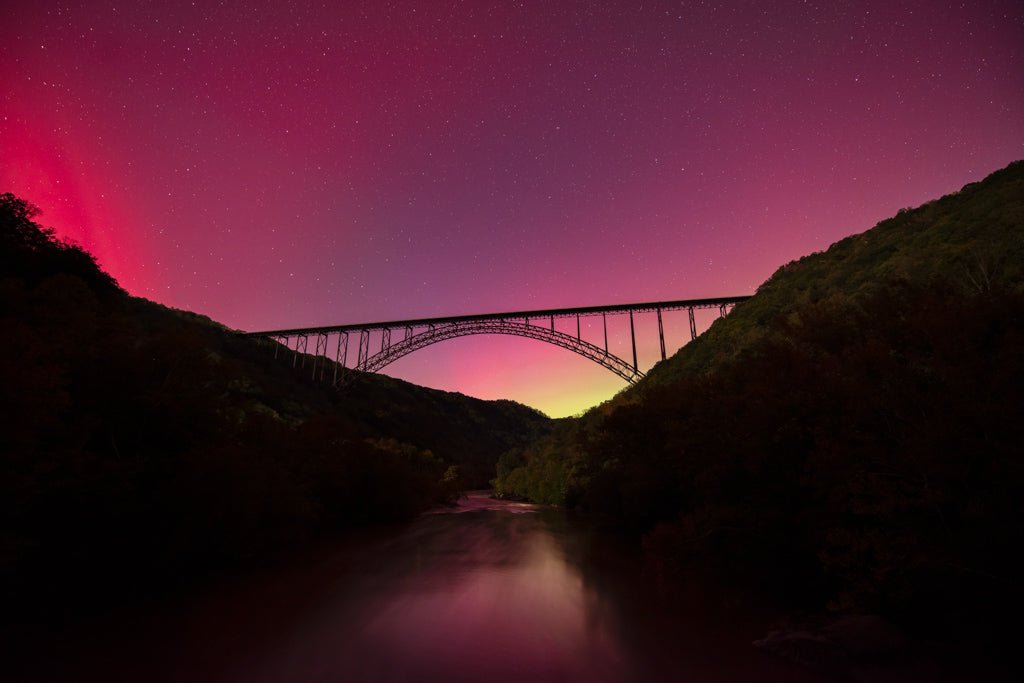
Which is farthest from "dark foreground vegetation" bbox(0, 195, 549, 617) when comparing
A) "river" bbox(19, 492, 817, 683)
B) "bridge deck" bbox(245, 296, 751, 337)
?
"bridge deck" bbox(245, 296, 751, 337)

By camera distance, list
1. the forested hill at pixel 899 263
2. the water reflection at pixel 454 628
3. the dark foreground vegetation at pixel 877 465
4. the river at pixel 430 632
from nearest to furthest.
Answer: the dark foreground vegetation at pixel 877 465
the river at pixel 430 632
the water reflection at pixel 454 628
the forested hill at pixel 899 263

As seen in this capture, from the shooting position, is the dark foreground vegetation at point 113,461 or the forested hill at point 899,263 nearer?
the dark foreground vegetation at point 113,461

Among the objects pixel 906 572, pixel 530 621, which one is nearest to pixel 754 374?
pixel 906 572

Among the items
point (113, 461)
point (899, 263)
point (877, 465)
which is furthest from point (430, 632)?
point (899, 263)

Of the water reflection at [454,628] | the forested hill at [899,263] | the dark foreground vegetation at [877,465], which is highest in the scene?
the forested hill at [899,263]

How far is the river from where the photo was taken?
7.26 meters

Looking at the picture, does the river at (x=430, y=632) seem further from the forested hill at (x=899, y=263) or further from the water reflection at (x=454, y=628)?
the forested hill at (x=899, y=263)

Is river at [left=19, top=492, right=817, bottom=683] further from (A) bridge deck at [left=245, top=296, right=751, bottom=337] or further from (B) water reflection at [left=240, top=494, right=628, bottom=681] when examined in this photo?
(A) bridge deck at [left=245, top=296, right=751, bottom=337]

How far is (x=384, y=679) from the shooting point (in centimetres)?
713

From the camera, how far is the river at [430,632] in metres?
7.26

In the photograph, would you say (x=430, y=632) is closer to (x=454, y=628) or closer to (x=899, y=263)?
(x=454, y=628)

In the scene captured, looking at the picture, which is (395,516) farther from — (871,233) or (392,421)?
(392,421)

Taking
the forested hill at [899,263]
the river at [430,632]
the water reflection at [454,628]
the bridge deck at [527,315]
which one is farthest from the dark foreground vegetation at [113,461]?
the bridge deck at [527,315]

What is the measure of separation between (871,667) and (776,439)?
3.86 m
